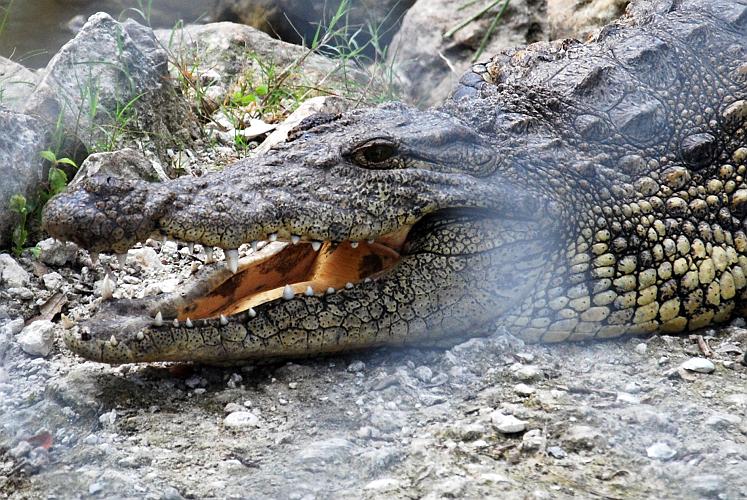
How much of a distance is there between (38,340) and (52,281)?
1.91ft

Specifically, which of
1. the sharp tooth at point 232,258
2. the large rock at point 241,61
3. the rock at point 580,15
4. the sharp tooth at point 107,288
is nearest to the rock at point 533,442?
the sharp tooth at point 232,258

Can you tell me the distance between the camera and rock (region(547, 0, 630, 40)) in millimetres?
5668

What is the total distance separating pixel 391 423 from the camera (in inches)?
120

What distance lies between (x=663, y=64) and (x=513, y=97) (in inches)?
25.6

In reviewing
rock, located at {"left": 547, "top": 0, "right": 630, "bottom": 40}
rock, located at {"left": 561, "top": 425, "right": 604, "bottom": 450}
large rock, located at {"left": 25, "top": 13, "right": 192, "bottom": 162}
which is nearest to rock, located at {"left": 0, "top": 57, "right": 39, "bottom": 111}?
large rock, located at {"left": 25, "top": 13, "right": 192, "bottom": 162}

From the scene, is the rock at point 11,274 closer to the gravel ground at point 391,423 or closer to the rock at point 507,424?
the gravel ground at point 391,423

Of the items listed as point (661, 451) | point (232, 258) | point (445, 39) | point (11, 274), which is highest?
point (445, 39)

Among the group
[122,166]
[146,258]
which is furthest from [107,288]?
[122,166]

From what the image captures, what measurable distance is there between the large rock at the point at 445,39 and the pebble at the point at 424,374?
11.1 ft

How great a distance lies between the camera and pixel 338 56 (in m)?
6.47

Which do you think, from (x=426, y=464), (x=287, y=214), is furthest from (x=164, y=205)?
(x=426, y=464)

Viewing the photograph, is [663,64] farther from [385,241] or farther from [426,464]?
[426,464]

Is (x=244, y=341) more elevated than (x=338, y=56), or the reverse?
(x=338, y=56)

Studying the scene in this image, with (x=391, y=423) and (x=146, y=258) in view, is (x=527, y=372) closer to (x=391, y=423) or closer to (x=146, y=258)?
(x=391, y=423)
